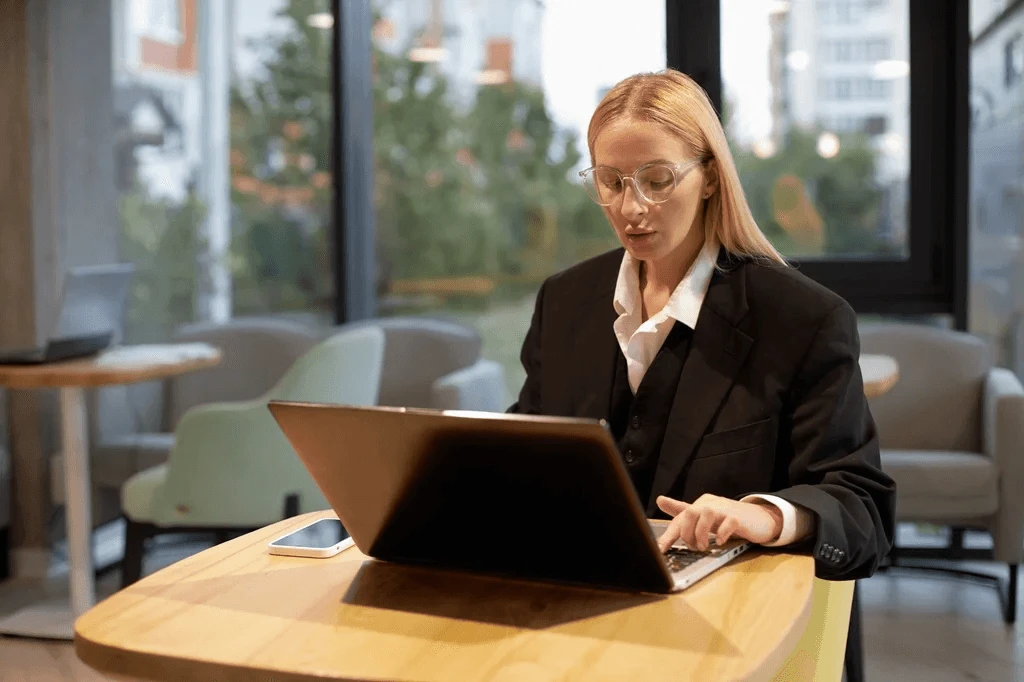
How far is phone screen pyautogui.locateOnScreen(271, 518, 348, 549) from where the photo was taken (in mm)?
1422

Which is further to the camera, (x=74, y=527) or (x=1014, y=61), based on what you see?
(x=1014, y=61)

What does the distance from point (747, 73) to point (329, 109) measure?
1729 millimetres

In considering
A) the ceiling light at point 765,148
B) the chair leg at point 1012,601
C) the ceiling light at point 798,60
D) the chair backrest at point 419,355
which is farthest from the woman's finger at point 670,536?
the ceiling light at point 798,60

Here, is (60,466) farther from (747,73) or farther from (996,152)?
(996,152)

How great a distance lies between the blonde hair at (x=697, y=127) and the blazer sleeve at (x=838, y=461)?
20 centimetres

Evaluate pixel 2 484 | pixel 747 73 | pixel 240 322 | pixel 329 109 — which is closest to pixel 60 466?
pixel 2 484

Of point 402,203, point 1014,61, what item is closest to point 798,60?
point 1014,61

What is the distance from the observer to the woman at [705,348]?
153cm

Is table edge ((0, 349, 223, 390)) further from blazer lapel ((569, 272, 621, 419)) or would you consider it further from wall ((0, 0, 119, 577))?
blazer lapel ((569, 272, 621, 419))

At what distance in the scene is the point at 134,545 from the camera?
3.82 m

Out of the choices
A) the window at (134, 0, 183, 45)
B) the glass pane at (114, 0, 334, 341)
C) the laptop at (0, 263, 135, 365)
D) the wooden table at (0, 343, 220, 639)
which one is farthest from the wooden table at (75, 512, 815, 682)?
the window at (134, 0, 183, 45)

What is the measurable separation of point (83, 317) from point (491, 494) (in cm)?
319

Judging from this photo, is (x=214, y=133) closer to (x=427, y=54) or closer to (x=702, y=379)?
(x=427, y=54)

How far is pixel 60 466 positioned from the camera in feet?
15.1
